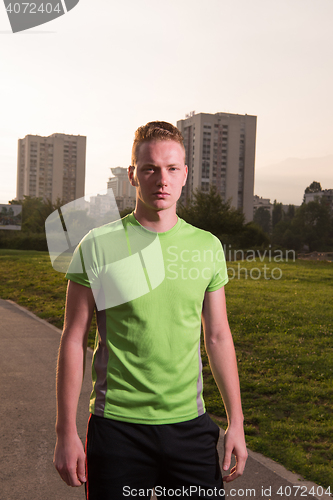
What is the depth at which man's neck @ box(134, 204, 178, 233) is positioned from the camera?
1.81 m

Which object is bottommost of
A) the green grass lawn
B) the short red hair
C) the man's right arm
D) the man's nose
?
the green grass lawn

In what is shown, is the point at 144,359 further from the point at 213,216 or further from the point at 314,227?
the point at 314,227

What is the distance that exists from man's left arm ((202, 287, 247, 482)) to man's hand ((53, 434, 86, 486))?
56 cm

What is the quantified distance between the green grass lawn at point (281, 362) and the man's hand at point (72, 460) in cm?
262

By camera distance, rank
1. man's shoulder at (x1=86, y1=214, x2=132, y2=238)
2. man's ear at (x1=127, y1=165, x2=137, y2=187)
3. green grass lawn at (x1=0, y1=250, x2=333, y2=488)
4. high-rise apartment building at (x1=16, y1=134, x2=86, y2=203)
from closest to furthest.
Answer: man's shoulder at (x1=86, y1=214, x2=132, y2=238)
man's ear at (x1=127, y1=165, x2=137, y2=187)
green grass lawn at (x1=0, y1=250, x2=333, y2=488)
high-rise apartment building at (x1=16, y1=134, x2=86, y2=203)

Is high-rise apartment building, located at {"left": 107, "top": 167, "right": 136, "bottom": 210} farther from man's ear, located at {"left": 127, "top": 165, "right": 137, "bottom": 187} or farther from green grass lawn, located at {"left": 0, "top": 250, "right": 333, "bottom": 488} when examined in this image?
green grass lawn, located at {"left": 0, "top": 250, "right": 333, "bottom": 488}

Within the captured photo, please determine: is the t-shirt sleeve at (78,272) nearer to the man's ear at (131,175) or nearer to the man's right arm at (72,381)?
the man's right arm at (72,381)

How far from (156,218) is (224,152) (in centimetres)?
9784

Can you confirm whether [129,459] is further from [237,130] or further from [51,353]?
[237,130]

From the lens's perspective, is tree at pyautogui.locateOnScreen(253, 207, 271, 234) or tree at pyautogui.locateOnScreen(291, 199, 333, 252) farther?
tree at pyautogui.locateOnScreen(253, 207, 271, 234)

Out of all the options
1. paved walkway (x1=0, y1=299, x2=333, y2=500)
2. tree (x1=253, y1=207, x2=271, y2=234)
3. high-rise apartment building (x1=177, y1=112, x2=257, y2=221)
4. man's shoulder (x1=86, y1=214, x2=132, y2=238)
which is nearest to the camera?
man's shoulder (x1=86, y1=214, x2=132, y2=238)

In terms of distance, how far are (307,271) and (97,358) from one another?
1983 centimetres

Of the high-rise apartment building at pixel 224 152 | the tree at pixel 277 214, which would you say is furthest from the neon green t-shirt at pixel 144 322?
the tree at pixel 277 214

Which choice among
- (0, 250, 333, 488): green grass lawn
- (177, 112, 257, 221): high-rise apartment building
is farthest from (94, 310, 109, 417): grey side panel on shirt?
(177, 112, 257, 221): high-rise apartment building
